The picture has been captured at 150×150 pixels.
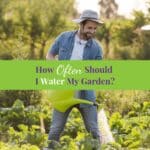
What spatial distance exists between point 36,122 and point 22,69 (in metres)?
2.42

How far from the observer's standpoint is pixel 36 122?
30.6ft

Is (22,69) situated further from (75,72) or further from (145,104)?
(145,104)

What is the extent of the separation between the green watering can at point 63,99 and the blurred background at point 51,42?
413 mm

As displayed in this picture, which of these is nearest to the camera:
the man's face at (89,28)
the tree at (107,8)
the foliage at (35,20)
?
the man's face at (89,28)

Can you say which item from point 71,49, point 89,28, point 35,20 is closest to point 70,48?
point 71,49

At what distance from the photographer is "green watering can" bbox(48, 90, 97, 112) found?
6.52 meters

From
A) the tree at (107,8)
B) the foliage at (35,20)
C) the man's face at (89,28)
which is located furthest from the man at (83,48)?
the tree at (107,8)

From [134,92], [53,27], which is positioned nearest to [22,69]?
[134,92]

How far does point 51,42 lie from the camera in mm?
35875

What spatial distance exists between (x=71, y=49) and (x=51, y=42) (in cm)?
2944

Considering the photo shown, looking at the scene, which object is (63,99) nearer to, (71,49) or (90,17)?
(71,49)

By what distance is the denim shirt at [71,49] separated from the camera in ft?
21.3

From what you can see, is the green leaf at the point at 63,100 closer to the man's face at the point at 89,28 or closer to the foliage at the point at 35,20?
the man's face at the point at 89,28

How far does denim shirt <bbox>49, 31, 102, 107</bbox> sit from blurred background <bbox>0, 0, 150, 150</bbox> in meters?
0.83
